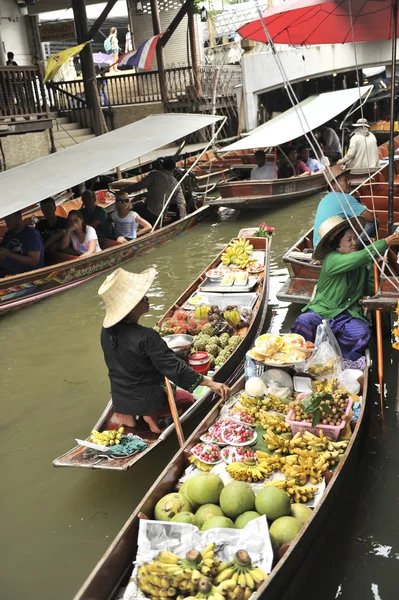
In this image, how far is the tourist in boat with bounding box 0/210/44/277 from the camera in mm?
7715

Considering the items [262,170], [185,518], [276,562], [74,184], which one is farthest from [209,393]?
[262,170]

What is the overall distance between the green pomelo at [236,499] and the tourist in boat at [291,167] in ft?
32.2

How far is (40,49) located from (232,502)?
17.0 m

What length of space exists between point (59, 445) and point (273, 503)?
7.72 ft

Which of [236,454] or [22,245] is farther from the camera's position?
[22,245]

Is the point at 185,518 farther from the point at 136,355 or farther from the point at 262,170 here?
the point at 262,170

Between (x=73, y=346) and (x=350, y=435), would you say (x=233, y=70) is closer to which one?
(x=73, y=346)

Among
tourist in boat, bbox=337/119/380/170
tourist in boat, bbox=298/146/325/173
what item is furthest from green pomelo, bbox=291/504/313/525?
tourist in boat, bbox=298/146/325/173

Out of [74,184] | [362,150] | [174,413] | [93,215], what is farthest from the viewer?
[362,150]

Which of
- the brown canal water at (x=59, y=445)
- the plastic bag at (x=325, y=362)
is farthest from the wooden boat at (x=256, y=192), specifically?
the plastic bag at (x=325, y=362)

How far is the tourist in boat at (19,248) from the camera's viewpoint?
771cm

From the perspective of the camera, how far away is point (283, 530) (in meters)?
2.96

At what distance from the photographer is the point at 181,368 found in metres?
3.88

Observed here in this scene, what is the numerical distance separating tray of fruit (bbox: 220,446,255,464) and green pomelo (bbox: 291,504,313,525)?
49 cm
